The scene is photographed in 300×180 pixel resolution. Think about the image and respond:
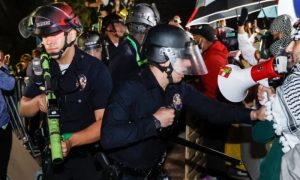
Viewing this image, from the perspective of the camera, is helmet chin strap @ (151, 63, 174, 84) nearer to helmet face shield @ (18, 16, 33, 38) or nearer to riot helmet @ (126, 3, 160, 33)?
helmet face shield @ (18, 16, 33, 38)

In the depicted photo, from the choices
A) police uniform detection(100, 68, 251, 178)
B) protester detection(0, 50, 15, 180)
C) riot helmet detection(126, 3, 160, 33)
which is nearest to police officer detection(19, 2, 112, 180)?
police uniform detection(100, 68, 251, 178)

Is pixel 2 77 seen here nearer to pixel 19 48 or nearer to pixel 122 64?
pixel 122 64

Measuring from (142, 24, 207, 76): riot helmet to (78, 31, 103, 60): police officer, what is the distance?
274 cm

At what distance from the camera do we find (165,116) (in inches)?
126

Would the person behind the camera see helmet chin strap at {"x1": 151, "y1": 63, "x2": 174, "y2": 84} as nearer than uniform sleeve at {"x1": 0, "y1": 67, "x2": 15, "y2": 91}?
Yes

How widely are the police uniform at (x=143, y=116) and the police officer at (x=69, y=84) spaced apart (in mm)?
388

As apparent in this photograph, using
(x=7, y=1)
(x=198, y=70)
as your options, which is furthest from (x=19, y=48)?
(x=198, y=70)

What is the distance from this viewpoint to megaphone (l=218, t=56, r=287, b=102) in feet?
10.6

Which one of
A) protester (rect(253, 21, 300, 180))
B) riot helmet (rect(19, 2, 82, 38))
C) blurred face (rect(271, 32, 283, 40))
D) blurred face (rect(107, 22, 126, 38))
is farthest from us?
blurred face (rect(107, 22, 126, 38))

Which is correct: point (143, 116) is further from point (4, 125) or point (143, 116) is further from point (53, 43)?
point (4, 125)

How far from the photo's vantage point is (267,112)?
3117 mm

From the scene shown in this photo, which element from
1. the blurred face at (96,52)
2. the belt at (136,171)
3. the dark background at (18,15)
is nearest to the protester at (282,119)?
the belt at (136,171)

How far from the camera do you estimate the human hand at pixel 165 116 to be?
3191mm

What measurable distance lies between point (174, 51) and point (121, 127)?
2.25 feet
